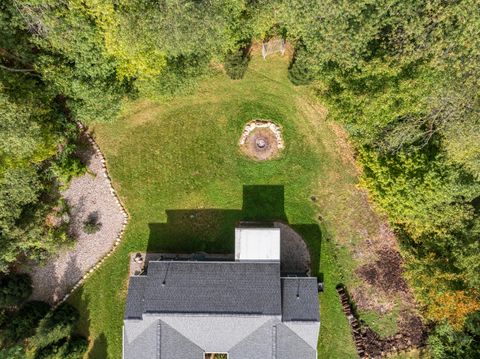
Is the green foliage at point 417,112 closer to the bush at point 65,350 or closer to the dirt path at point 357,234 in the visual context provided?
the dirt path at point 357,234

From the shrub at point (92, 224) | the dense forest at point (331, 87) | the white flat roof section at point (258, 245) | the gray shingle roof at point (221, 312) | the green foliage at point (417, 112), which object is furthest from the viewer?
the shrub at point (92, 224)

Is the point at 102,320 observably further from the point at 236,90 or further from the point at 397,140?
the point at 397,140

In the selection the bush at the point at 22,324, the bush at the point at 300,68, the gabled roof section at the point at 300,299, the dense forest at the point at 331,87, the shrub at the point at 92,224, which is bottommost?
the bush at the point at 22,324

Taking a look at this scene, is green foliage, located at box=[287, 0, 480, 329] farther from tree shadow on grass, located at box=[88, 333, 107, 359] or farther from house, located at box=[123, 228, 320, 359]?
tree shadow on grass, located at box=[88, 333, 107, 359]

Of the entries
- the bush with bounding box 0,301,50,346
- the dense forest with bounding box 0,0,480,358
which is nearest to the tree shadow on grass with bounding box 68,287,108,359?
the bush with bounding box 0,301,50,346

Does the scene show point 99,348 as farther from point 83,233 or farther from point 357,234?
point 357,234

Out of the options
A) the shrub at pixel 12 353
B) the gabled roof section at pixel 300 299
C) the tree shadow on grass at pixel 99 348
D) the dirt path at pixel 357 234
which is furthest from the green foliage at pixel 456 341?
the shrub at pixel 12 353

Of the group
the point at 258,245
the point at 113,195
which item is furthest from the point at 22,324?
the point at 258,245
